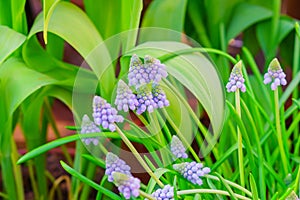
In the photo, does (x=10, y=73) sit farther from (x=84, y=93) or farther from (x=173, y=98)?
(x=173, y=98)

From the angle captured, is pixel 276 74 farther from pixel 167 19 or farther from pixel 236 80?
pixel 167 19

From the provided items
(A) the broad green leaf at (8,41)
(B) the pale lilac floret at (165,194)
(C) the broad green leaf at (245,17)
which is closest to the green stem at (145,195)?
(B) the pale lilac floret at (165,194)

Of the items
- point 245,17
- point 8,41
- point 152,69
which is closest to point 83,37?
point 8,41

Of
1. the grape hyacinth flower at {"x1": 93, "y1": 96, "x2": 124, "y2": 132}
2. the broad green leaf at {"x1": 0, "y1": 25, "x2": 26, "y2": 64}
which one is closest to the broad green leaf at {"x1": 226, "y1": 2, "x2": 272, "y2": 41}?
the broad green leaf at {"x1": 0, "y1": 25, "x2": 26, "y2": 64}

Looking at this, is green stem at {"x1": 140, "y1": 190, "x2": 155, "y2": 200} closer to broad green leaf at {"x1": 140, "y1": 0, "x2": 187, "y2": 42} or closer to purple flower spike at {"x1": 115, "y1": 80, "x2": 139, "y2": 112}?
purple flower spike at {"x1": 115, "y1": 80, "x2": 139, "y2": 112}

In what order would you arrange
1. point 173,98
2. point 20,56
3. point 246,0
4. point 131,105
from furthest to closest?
point 246,0, point 20,56, point 173,98, point 131,105

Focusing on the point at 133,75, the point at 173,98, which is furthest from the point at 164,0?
the point at 133,75
